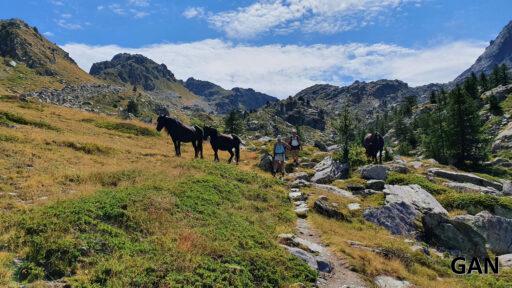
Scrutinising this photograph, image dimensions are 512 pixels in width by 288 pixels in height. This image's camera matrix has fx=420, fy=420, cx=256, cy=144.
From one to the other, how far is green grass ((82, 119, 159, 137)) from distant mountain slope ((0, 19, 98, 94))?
7067 centimetres

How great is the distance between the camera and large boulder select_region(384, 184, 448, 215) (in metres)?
24.9

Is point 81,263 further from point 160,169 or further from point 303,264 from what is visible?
point 160,169

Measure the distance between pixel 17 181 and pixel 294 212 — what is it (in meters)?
13.1

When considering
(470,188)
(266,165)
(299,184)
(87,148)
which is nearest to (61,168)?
(87,148)

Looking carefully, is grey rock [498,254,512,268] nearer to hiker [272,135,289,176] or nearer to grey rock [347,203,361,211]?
grey rock [347,203,361,211]

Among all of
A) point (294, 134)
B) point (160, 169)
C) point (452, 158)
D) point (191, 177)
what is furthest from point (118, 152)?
point (452, 158)

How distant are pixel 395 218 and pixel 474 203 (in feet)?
23.5

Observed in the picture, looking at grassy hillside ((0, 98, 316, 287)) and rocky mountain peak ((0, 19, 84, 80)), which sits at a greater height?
rocky mountain peak ((0, 19, 84, 80))

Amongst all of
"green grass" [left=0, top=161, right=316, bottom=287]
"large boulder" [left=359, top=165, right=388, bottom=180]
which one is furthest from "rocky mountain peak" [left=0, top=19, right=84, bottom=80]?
"green grass" [left=0, top=161, right=316, bottom=287]

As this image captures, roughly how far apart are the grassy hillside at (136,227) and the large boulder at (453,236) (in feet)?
25.2

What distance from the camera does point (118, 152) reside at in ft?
102

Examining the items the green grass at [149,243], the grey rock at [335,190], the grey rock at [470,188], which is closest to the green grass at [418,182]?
the grey rock at [470,188]

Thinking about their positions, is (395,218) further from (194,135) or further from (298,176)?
(194,135)

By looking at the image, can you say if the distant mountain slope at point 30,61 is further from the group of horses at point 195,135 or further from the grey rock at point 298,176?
the grey rock at point 298,176
